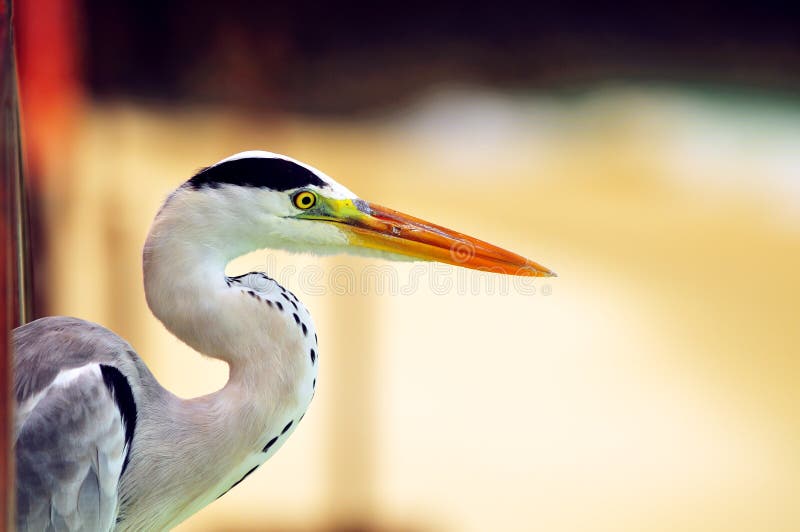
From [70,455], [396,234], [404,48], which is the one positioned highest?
[404,48]

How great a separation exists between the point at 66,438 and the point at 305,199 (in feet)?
0.94

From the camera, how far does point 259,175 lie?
0.89m

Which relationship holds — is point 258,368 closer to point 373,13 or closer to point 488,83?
point 373,13

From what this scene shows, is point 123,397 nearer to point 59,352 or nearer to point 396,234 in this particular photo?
point 59,352

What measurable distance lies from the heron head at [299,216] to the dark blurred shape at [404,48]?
7.52 ft

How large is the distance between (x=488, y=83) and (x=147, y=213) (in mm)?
1524

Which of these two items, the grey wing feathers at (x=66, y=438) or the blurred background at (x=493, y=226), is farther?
the blurred background at (x=493, y=226)

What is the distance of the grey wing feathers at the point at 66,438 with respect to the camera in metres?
0.80

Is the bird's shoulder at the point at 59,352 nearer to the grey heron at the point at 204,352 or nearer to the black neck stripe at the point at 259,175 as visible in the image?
the grey heron at the point at 204,352

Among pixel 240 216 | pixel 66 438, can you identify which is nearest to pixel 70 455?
pixel 66 438

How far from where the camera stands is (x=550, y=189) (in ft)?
14.4

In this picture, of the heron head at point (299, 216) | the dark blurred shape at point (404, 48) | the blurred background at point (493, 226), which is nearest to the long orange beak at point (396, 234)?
the heron head at point (299, 216)

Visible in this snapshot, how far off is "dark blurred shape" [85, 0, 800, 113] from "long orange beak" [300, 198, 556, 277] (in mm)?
2296

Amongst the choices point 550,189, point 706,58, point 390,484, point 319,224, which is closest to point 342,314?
point 390,484
